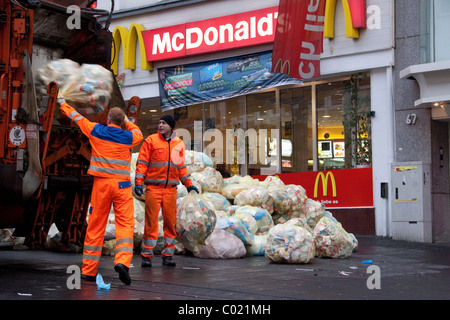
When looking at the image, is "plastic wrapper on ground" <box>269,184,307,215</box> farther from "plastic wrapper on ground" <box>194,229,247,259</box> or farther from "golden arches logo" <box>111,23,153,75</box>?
"golden arches logo" <box>111,23,153,75</box>

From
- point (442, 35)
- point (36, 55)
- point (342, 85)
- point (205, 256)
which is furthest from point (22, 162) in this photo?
point (342, 85)

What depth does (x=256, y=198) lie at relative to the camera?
404 inches

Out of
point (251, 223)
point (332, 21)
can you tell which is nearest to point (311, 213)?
point (251, 223)

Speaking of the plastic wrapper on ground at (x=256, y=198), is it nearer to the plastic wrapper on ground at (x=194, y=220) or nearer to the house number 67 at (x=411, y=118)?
the plastic wrapper on ground at (x=194, y=220)

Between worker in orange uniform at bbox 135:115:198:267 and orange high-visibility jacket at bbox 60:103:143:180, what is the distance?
4.77 feet

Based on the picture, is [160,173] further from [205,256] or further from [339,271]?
[339,271]

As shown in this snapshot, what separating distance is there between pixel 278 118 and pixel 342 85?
2.01 meters

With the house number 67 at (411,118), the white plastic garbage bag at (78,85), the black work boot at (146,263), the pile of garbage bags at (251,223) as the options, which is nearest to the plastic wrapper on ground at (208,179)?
the pile of garbage bags at (251,223)

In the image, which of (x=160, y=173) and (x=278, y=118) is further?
(x=278, y=118)

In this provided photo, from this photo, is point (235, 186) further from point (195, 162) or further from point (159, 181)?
point (159, 181)

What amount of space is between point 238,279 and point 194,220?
2.15 meters

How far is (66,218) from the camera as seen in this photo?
825cm

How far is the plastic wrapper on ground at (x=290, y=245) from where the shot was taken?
8.17m

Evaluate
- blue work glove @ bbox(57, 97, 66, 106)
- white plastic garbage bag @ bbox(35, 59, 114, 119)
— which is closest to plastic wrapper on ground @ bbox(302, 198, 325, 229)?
white plastic garbage bag @ bbox(35, 59, 114, 119)
